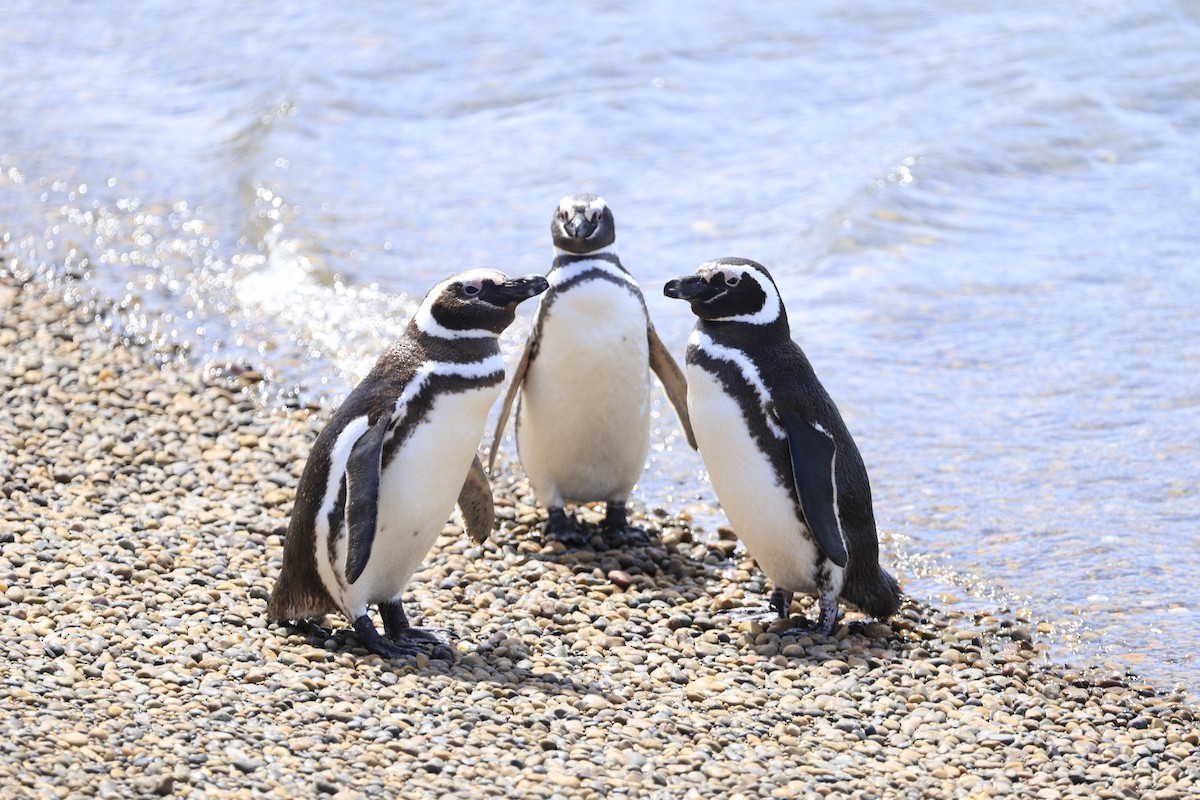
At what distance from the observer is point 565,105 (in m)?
14.2

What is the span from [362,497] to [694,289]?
147cm

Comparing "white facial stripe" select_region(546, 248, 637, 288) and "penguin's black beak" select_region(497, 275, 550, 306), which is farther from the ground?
"penguin's black beak" select_region(497, 275, 550, 306)

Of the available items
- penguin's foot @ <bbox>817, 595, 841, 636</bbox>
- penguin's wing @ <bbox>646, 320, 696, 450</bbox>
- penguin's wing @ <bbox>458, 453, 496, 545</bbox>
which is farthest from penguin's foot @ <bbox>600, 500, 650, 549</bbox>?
penguin's foot @ <bbox>817, 595, 841, 636</bbox>

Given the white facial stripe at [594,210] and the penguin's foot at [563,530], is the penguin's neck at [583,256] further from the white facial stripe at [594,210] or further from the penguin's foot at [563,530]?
the penguin's foot at [563,530]

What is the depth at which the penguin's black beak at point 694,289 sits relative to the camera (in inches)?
224

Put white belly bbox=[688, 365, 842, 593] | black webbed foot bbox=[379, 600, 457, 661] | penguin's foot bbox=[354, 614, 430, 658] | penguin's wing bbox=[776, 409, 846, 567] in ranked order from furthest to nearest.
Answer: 1. white belly bbox=[688, 365, 842, 593]
2. penguin's wing bbox=[776, 409, 846, 567]
3. black webbed foot bbox=[379, 600, 457, 661]
4. penguin's foot bbox=[354, 614, 430, 658]

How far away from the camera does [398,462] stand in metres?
5.17

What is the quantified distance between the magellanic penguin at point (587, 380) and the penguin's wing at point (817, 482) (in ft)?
3.54

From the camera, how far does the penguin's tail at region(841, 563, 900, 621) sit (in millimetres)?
5707

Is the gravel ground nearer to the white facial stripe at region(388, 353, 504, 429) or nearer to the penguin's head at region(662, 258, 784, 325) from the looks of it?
the white facial stripe at region(388, 353, 504, 429)

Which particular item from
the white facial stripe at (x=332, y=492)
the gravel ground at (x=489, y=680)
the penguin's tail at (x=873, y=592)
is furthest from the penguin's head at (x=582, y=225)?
the penguin's tail at (x=873, y=592)

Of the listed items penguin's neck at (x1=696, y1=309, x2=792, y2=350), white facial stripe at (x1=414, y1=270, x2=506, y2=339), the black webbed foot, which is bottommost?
the black webbed foot

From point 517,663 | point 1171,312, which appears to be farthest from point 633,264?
point 517,663

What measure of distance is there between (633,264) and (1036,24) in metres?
6.99
